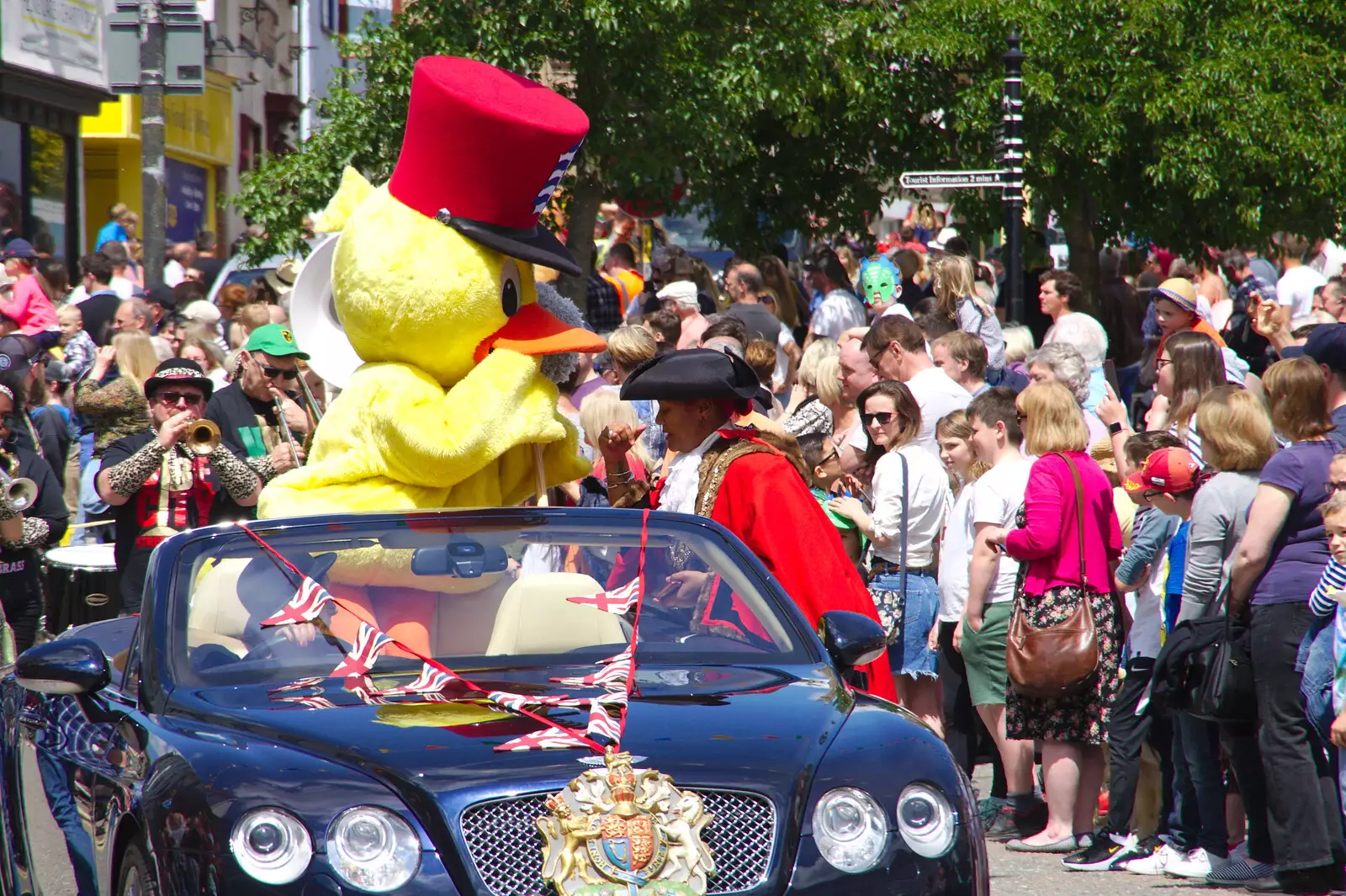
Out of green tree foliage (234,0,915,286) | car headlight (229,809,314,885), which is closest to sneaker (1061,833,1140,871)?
car headlight (229,809,314,885)

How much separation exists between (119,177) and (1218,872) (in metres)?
23.0

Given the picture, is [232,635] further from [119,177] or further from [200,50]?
[119,177]

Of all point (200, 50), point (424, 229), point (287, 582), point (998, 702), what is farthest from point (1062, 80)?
point (287, 582)

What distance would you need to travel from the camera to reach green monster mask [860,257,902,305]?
1308 centimetres

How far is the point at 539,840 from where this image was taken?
12.8 feet

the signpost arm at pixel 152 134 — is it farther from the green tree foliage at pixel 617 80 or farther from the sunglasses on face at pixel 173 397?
the sunglasses on face at pixel 173 397

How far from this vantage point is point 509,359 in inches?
245

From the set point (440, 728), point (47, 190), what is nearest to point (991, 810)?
point (440, 728)

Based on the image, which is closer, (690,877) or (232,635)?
(690,877)

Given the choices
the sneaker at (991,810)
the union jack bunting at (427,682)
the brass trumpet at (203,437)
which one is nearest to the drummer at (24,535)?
the brass trumpet at (203,437)

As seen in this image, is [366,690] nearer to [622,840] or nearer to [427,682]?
[427,682]

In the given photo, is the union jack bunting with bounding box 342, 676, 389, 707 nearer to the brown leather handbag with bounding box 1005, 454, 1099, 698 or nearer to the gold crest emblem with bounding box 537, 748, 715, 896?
the gold crest emblem with bounding box 537, 748, 715, 896

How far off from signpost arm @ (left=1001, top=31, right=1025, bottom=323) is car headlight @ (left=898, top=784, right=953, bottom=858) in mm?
10676

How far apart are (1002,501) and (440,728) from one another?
4.14 m
